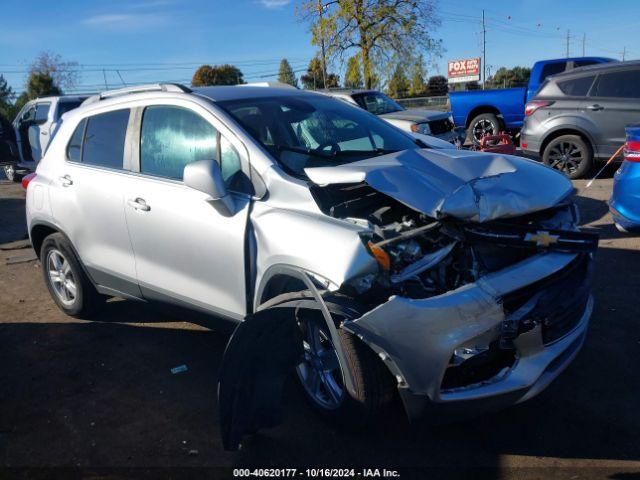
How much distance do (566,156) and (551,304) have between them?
7058 millimetres

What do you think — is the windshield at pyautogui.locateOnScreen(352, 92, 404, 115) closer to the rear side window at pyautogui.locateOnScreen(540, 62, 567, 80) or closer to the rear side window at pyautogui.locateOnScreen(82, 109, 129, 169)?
the rear side window at pyautogui.locateOnScreen(540, 62, 567, 80)

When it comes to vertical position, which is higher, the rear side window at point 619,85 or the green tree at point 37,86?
the green tree at point 37,86

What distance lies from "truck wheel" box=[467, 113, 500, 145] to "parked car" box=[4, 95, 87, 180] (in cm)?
905

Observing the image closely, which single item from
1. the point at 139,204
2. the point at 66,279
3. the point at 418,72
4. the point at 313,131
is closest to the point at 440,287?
the point at 313,131

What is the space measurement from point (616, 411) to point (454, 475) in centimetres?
109

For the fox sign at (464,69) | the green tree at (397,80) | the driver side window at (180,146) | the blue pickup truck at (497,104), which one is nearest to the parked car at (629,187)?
the driver side window at (180,146)

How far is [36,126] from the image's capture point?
41.7ft

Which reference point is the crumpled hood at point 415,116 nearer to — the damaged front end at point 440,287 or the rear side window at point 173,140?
the rear side window at point 173,140

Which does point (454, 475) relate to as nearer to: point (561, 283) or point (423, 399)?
point (423, 399)

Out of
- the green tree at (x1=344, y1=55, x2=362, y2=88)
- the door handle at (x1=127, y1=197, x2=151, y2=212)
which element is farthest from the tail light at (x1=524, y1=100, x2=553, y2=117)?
the green tree at (x1=344, y1=55, x2=362, y2=88)

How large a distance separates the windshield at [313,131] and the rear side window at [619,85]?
5906 millimetres

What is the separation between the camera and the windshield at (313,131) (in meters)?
3.57

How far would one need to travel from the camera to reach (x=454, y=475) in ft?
8.90

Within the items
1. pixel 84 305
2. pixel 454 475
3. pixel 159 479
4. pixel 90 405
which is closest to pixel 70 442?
pixel 90 405
